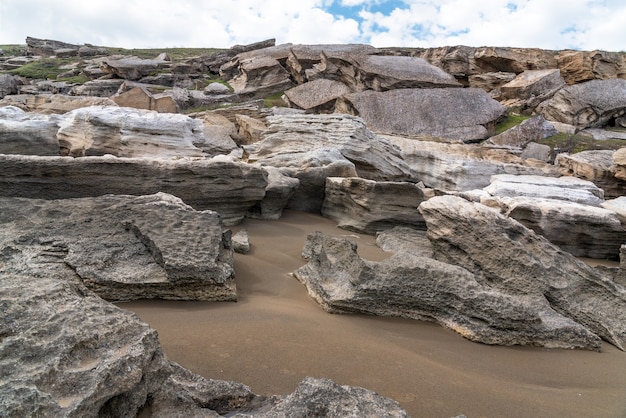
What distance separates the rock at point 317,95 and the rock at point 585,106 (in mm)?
7549

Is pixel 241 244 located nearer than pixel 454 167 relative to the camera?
Yes

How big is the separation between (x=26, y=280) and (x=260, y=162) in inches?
222

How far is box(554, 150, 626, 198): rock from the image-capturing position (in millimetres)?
9109

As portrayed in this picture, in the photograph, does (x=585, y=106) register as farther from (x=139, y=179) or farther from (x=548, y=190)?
(x=139, y=179)

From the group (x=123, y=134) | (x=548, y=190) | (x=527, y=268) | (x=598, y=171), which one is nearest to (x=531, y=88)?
(x=598, y=171)

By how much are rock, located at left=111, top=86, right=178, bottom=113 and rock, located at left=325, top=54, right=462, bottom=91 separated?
23.9 feet

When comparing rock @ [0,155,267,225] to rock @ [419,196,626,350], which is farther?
rock @ [0,155,267,225]

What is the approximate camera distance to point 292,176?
6559 mm

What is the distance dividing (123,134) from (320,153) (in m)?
2.87

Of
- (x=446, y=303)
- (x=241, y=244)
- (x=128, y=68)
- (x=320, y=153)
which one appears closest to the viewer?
(x=446, y=303)

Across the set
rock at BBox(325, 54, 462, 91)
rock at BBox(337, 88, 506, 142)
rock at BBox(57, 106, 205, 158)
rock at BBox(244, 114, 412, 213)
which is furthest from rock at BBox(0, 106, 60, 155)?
rock at BBox(325, 54, 462, 91)

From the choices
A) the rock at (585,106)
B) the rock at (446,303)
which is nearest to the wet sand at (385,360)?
the rock at (446,303)

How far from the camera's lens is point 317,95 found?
1805cm

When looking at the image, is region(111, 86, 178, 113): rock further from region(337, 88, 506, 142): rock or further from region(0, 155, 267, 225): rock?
region(0, 155, 267, 225): rock
